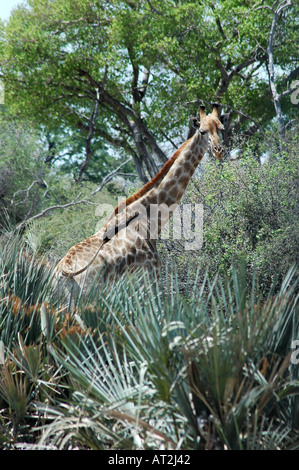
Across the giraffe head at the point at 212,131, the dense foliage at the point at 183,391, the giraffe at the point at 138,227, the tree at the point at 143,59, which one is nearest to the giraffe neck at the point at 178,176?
the giraffe at the point at 138,227

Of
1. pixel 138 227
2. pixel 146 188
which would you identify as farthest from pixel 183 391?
pixel 146 188

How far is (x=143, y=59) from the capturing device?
1691 cm

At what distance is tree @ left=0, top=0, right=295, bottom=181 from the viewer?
14930 millimetres

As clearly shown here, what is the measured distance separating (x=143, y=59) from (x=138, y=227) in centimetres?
1317

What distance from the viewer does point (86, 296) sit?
3805 millimetres

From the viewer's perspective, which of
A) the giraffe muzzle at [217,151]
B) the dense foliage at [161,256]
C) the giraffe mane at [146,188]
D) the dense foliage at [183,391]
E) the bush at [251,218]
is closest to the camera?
the dense foliage at [183,391]

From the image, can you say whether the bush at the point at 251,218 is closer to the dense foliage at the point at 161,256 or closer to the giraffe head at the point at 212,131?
the dense foliage at the point at 161,256

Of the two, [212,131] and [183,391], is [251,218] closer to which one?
[212,131]

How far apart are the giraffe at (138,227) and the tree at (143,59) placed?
957cm

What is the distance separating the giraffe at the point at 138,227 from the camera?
5.00 metres

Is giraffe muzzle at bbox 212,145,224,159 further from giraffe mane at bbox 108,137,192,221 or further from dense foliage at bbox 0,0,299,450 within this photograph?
dense foliage at bbox 0,0,299,450
